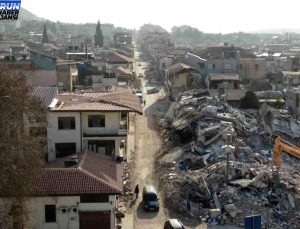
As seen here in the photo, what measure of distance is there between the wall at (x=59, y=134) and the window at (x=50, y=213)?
20.6ft

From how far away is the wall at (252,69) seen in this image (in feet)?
Answer: 242

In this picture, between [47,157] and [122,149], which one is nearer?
[47,157]

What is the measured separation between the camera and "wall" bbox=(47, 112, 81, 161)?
29.8 meters

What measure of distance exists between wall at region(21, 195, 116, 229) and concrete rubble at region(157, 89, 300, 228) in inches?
227

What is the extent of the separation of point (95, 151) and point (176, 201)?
20.7ft

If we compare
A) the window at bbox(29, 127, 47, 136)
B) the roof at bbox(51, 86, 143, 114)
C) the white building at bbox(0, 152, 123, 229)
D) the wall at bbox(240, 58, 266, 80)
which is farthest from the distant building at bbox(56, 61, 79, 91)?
the white building at bbox(0, 152, 123, 229)

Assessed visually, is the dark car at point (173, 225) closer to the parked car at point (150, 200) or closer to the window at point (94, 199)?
the window at point (94, 199)

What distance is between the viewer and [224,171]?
3094 cm

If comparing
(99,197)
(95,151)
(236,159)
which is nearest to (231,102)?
(236,159)

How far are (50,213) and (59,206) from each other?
645 mm

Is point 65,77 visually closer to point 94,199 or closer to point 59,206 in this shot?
point 59,206

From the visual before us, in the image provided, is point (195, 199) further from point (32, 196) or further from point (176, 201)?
point (32, 196)

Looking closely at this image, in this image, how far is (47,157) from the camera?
30125 mm

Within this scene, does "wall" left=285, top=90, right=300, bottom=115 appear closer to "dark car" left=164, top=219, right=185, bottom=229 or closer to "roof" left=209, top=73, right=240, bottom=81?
"roof" left=209, top=73, right=240, bottom=81
